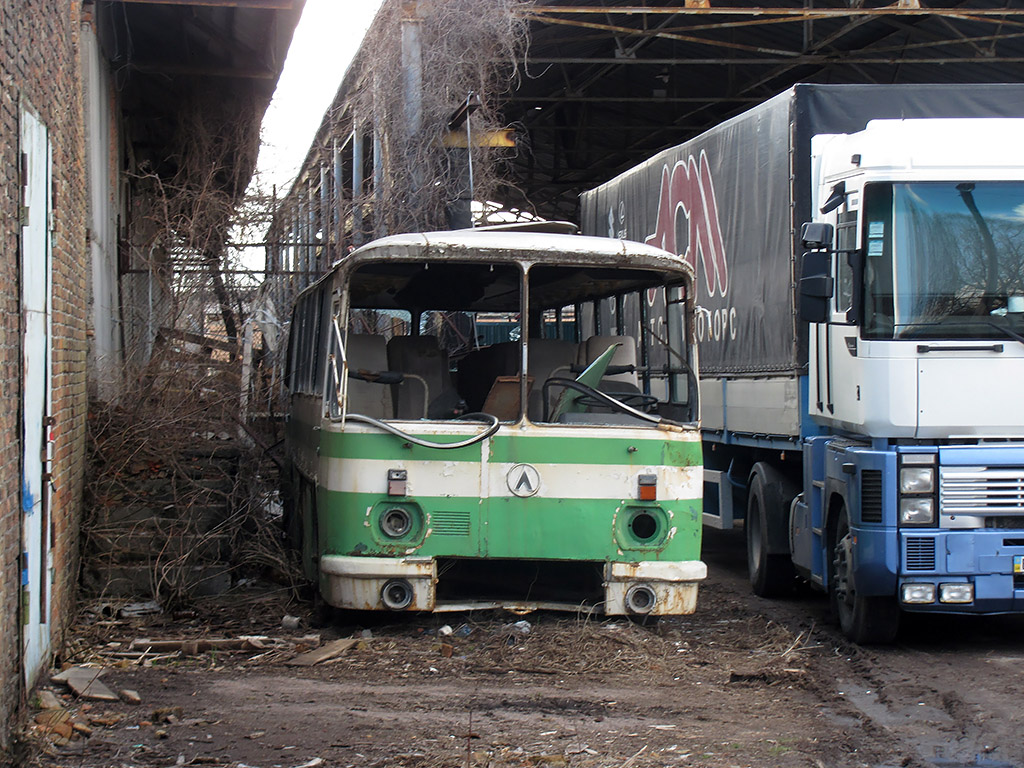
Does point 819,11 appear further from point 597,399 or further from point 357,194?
point 597,399

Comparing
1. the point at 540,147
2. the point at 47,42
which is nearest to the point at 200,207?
the point at 47,42

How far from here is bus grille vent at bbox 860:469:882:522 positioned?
24.1 feet

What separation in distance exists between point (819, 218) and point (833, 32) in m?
11.8

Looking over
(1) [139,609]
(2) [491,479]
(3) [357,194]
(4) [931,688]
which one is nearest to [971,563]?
(4) [931,688]

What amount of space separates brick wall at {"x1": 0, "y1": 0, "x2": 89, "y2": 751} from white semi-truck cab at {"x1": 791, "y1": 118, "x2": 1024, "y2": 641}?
15.4 feet

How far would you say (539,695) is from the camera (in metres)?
Answer: 6.35

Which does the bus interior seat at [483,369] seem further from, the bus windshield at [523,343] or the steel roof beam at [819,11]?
the steel roof beam at [819,11]

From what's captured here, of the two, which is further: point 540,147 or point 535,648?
point 540,147

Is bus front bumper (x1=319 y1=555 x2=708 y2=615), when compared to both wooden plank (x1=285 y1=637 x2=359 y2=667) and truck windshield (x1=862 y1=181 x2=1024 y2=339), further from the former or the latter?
truck windshield (x1=862 y1=181 x2=1024 y2=339)

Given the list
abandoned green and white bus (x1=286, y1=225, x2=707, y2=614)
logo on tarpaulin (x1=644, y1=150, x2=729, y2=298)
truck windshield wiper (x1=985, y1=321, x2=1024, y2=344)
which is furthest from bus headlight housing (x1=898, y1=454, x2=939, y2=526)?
logo on tarpaulin (x1=644, y1=150, x2=729, y2=298)

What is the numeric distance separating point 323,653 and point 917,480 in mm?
3743

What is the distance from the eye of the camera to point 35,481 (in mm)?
6188

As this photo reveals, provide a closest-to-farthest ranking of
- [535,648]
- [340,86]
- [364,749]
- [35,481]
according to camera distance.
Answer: [364,749], [35,481], [535,648], [340,86]

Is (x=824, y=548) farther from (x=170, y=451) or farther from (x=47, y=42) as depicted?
(x=47, y=42)
